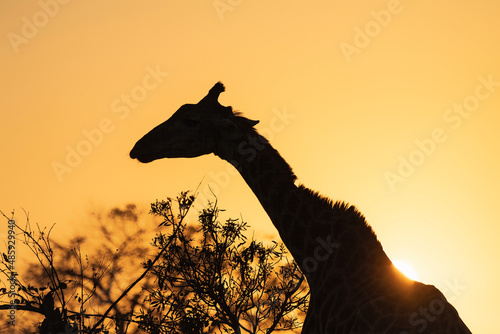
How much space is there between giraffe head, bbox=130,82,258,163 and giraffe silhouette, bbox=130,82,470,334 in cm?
2

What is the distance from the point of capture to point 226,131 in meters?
10.3

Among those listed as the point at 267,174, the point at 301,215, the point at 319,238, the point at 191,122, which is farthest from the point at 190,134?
the point at 319,238

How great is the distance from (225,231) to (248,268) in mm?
2255

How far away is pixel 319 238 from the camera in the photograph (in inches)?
356

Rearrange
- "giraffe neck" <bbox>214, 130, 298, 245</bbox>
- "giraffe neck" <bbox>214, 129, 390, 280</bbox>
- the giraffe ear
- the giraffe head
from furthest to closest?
the giraffe head
the giraffe ear
"giraffe neck" <bbox>214, 130, 298, 245</bbox>
"giraffe neck" <bbox>214, 129, 390, 280</bbox>

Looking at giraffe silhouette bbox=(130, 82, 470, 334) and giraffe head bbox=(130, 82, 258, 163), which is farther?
giraffe head bbox=(130, 82, 258, 163)

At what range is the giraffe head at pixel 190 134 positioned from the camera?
34.6ft

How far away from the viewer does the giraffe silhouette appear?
7570 mm

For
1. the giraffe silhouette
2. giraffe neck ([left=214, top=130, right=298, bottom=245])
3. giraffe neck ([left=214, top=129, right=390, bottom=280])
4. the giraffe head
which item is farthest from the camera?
the giraffe head

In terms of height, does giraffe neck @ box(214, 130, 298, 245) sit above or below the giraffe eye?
below

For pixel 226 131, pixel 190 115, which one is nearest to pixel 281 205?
pixel 226 131

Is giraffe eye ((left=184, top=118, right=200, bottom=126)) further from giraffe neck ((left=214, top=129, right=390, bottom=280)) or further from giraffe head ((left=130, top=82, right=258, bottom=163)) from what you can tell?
giraffe neck ((left=214, top=129, right=390, bottom=280))

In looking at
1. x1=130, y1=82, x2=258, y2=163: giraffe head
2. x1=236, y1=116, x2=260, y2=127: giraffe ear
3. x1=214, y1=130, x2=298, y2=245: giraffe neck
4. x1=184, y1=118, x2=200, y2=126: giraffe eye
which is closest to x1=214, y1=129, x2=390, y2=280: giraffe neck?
x1=214, y1=130, x2=298, y2=245: giraffe neck

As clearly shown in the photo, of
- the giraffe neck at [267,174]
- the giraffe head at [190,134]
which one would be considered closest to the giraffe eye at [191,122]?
the giraffe head at [190,134]
